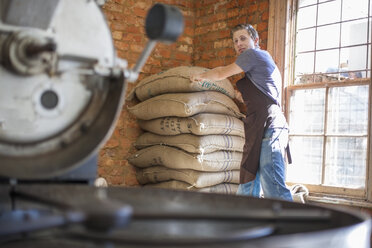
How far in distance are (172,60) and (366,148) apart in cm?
178

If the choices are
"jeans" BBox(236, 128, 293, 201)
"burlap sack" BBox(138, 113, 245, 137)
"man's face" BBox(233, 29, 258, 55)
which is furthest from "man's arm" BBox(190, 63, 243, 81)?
"burlap sack" BBox(138, 113, 245, 137)

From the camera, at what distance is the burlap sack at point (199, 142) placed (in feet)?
11.0

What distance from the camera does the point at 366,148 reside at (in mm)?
3090

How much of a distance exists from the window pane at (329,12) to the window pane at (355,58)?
0.24 meters

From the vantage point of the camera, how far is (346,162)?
3.18 metres

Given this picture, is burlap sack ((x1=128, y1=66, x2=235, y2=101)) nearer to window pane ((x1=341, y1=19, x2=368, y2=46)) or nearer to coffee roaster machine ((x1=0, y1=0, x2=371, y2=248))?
window pane ((x1=341, y1=19, x2=368, y2=46))

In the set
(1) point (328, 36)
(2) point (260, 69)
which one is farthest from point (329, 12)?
(2) point (260, 69)

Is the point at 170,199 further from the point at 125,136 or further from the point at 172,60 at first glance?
the point at 172,60

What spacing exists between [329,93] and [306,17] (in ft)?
2.03

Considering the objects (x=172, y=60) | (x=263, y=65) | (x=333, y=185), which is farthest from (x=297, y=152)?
(x=172, y=60)

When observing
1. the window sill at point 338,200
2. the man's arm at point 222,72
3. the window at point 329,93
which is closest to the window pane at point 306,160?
the window at point 329,93

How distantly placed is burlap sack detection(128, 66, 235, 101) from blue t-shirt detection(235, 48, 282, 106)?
655mm

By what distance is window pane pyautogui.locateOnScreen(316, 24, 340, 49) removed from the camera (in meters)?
3.33

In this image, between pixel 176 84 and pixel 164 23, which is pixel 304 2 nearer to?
pixel 176 84
